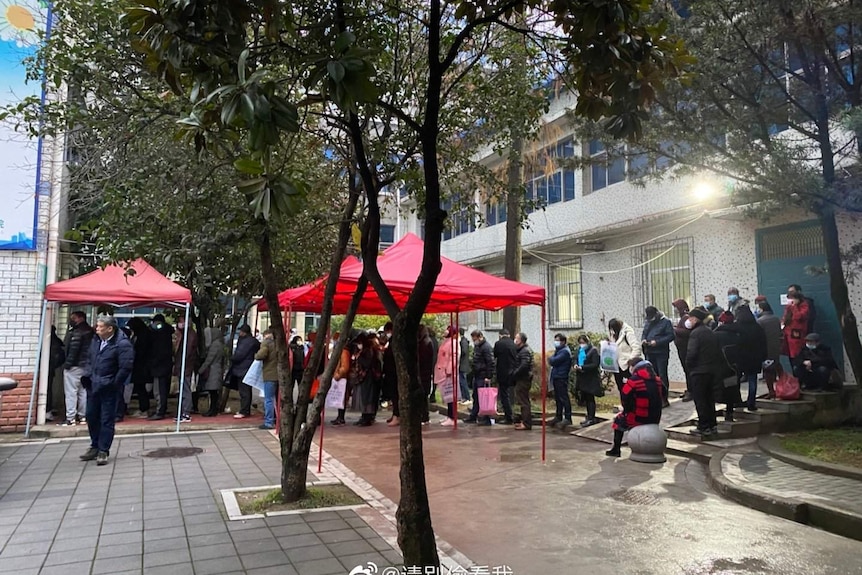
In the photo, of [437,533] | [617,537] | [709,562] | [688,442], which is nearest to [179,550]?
[437,533]

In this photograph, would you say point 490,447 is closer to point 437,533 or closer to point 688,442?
point 688,442

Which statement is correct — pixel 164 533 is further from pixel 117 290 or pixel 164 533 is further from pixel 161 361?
pixel 161 361

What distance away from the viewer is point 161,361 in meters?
11.4

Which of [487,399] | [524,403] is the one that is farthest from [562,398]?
[487,399]

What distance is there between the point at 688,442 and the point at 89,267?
38.6ft

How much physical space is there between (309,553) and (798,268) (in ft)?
33.7

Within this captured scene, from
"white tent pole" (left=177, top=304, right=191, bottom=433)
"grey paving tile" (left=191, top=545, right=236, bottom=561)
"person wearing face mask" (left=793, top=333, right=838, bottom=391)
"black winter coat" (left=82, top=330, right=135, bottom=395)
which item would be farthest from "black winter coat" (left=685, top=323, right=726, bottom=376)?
"white tent pole" (left=177, top=304, right=191, bottom=433)

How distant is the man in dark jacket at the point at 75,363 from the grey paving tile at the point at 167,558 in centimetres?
630

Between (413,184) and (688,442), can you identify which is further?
(688,442)

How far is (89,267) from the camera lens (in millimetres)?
12734

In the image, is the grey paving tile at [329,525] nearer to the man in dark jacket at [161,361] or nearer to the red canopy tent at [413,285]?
the red canopy tent at [413,285]

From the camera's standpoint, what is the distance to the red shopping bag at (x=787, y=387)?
9.45 meters

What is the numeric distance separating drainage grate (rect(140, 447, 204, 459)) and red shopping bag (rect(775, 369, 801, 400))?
878cm

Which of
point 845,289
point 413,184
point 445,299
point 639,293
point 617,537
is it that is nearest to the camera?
point 617,537
